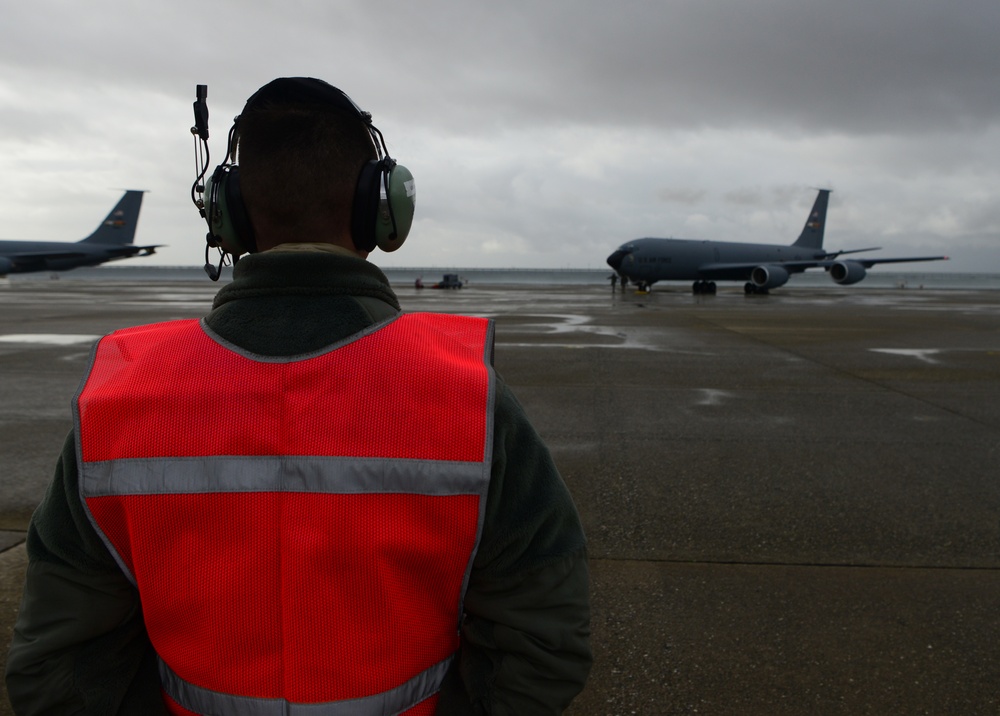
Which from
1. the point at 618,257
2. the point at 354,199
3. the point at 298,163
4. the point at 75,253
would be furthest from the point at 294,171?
the point at 75,253

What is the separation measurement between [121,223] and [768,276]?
135ft

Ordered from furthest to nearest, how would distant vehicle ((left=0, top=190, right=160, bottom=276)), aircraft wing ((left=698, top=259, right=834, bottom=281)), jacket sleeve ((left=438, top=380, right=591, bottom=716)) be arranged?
distant vehicle ((left=0, top=190, right=160, bottom=276)), aircraft wing ((left=698, top=259, right=834, bottom=281)), jacket sleeve ((left=438, top=380, right=591, bottom=716))

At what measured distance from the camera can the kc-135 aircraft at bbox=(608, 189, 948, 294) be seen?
122 ft

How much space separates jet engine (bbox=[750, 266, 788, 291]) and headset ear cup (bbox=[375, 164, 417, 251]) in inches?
1473

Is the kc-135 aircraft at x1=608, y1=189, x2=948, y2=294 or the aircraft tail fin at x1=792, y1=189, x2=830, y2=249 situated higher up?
the aircraft tail fin at x1=792, y1=189, x2=830, y2=249

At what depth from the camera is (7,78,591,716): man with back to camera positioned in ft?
4.25

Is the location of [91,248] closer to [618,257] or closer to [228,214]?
[618,257]

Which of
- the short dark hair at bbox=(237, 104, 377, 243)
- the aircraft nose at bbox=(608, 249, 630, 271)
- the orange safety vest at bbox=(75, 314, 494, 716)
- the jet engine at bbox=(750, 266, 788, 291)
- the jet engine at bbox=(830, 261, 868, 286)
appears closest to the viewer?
the orange safety vest at bbox=(75, 314, 494, 716)

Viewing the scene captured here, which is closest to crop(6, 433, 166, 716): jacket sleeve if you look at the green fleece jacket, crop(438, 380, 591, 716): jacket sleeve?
the green fleece jacket

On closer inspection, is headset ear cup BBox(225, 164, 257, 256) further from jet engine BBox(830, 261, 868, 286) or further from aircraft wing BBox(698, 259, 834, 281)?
jet engine BBox(830, 261, 868, 286)

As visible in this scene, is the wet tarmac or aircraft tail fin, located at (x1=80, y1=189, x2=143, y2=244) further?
aircraft tail fin, located at (x1=80, y1=189, x2=143, y2=244)

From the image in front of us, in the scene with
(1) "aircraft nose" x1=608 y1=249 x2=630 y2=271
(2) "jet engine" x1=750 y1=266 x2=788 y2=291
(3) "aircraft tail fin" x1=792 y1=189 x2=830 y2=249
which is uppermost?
(3) "aircraft tail fin" x1=792 y1=189 x2=830 y2=249

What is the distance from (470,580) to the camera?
1.50m

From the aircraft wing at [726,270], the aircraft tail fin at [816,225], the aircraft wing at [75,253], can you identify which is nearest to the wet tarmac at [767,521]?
the aircraft wing at [726,270]
